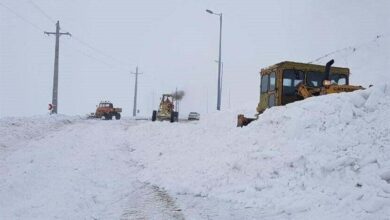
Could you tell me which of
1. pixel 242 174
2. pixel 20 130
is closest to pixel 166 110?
pixel 20 130

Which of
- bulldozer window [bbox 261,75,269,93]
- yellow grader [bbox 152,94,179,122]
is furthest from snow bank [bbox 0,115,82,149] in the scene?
yellow grader [bbox 152,94,179,122]

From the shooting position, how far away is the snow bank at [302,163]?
8.74 metres

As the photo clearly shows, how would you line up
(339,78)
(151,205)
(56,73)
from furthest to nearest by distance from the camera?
(56,73) < (339,78) < (151,205)

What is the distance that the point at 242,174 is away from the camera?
453 inches

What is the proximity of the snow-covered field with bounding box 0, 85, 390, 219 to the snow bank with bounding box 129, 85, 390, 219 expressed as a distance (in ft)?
0.08

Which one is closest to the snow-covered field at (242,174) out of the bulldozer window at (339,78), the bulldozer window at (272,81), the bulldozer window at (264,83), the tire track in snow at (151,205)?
the tire track in snow at (151,205)

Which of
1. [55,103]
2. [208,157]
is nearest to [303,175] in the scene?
[208,157]

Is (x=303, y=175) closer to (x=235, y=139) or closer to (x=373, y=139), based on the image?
(x=373, y=139)

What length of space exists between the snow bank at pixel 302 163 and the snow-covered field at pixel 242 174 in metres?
0.03

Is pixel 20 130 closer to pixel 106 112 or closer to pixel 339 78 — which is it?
pixel 339 78

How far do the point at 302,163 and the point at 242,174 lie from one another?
1.65m

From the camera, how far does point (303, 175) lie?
1019cm

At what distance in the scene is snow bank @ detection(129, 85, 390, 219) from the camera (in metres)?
8.74

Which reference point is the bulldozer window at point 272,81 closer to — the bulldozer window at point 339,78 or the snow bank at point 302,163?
the bulldozer window at point 339,78
